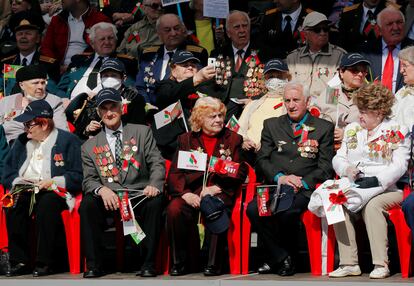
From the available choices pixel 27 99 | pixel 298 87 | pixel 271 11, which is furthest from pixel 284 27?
pixel 27 99

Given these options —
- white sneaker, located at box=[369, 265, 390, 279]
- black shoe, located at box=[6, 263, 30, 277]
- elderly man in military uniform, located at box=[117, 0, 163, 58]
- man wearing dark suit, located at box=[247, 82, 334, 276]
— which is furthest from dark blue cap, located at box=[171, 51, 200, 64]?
white sneaker, located at box=[369, 265, 390, 279]

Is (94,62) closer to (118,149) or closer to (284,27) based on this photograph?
(284,27)

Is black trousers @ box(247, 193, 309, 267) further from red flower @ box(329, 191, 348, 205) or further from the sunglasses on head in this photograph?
the sunglasses on head

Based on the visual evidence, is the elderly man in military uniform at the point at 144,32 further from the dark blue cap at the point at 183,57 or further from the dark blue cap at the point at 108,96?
the dark blue cap at the point at 108,96

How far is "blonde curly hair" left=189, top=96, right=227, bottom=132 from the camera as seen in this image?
10062 millimetres

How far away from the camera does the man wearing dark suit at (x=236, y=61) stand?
37.1 feet

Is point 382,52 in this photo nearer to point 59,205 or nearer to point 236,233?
point 236,233

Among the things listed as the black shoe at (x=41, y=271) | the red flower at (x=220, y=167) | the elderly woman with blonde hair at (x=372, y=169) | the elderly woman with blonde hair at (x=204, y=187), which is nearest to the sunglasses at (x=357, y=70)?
the elderly woman with blonde hair at (x=372, y=169)

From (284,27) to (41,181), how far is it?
3678 millimetres

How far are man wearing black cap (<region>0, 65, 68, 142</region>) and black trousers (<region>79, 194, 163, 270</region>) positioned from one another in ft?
5.11

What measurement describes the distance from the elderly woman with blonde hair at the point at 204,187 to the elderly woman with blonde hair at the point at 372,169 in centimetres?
96

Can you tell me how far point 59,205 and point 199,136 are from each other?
136cm

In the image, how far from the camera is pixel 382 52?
1125 cm

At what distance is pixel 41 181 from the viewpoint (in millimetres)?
10219
